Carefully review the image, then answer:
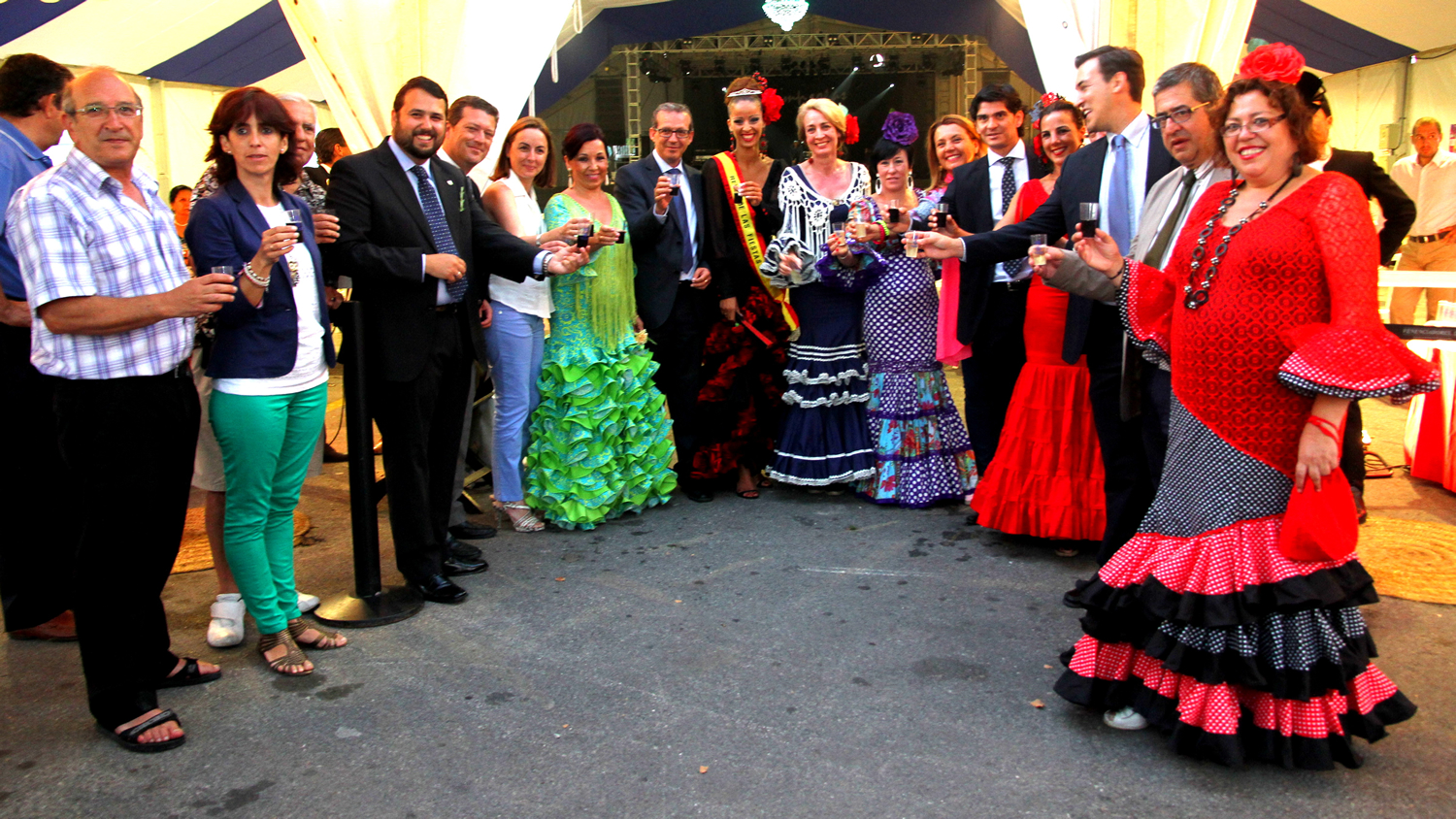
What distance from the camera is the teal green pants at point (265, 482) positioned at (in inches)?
119

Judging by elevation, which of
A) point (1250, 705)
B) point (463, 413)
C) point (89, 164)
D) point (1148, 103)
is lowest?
point (1250, 705)

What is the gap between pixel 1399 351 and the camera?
7.27ft

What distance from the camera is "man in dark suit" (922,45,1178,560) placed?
140 inches

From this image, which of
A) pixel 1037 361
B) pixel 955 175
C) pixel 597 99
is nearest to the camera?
pixel 1037 361

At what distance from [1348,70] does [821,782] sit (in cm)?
1234

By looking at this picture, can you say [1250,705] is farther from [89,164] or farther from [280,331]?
[89,164]

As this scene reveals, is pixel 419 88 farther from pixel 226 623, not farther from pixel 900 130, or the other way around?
pixel 900 130

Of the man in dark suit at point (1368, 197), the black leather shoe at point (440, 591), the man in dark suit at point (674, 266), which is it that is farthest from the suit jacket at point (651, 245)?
the man in dark suit at point (1368, 197)

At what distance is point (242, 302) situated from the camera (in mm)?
2928

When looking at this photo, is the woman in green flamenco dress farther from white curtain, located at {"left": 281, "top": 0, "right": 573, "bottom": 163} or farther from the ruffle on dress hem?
the ruffle on dress hem

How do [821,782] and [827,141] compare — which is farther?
[827,141]

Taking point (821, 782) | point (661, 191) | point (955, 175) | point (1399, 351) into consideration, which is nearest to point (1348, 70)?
point (955, 175)

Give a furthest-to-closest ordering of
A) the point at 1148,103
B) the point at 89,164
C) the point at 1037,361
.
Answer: the point at 1148,103, the point at 1037,361, the point at 89,164

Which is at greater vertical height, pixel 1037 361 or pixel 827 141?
pixel 827 141
